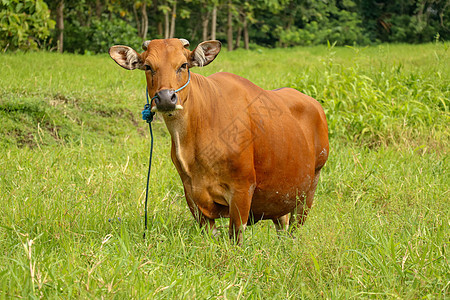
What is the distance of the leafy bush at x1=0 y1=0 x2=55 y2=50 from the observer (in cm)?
986

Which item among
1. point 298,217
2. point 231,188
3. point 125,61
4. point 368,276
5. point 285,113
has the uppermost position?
point 125,61

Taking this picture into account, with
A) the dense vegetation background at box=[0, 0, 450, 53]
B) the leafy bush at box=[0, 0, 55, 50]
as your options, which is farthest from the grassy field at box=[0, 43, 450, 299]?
the dense vegetation background at box=[0, 0, 450, 53]

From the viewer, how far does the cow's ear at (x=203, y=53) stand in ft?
11.3

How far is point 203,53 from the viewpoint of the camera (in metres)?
3.49

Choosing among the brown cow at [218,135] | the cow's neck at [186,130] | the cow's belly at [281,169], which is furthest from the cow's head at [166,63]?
the cow's belly at [281,169]

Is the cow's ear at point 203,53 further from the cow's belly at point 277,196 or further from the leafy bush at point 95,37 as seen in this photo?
the leafy bush at point 95,37

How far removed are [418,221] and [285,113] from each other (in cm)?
131

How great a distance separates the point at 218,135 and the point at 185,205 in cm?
150

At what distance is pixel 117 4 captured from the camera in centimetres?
1611

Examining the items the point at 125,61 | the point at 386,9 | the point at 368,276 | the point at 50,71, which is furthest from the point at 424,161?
the point at 386,9

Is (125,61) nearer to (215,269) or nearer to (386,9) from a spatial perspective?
(215,269)

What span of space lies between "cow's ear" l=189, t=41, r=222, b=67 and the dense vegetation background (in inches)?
289

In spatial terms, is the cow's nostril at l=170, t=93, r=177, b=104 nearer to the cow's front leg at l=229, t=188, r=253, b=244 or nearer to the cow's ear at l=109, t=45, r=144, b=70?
the cow's ear at l=109, t=45, r=144, b=70

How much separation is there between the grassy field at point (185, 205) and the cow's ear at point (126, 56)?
1058 mm
